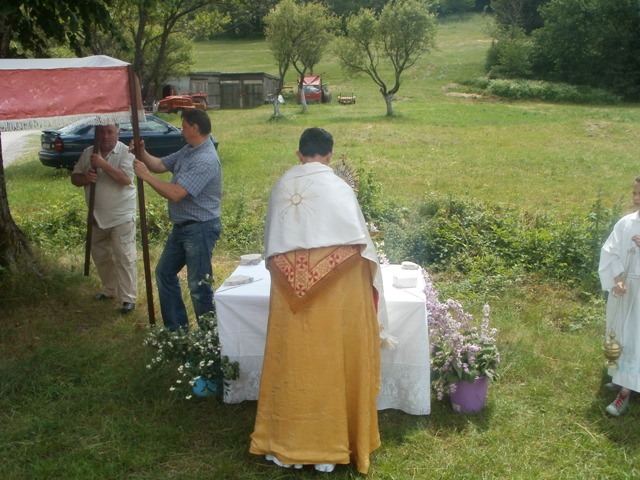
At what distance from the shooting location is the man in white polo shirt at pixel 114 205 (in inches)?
235

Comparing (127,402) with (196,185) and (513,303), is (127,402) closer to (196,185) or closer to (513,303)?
(196,185)

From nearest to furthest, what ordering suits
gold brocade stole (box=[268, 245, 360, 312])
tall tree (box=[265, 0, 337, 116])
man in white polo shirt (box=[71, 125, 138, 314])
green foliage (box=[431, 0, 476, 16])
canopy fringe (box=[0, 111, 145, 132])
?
1. gold brocade stole (box=[268, 245, 360, 312])
2. canopy fringe (box=[0, 111, 145, 132])
3. man in white polo shirt (box=[71, 125, 138, 314])
4. tall tree (box=[265, 0, 337, 116])
5. green foliage (box=[431, 0, 476, 16])

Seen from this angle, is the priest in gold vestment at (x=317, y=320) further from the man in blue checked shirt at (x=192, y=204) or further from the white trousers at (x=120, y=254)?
the white trousers at (x=120, y=254)

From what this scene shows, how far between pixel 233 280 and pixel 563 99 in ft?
120

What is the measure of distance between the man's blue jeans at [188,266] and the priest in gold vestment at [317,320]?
50.7 inches

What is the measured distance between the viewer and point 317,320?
11.7 ft

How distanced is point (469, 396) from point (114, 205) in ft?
11.7

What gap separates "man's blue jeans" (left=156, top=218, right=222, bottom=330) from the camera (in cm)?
487

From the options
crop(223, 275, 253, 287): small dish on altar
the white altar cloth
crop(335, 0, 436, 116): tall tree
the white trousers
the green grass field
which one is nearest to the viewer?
the green grass field

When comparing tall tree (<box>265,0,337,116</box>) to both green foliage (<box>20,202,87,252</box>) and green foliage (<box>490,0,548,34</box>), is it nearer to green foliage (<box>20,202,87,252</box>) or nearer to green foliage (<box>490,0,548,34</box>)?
green foliage (<box>20,202,87,252</box>)

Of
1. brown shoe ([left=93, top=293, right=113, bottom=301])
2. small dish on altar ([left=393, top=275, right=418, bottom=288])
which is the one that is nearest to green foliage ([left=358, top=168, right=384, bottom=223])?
brown shoe ([left=93, top=293, right=113, bottom=301])

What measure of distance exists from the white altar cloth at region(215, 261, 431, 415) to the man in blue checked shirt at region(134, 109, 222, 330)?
0.57m

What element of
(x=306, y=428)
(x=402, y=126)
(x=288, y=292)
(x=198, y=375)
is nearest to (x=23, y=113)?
(x=198, y=375)

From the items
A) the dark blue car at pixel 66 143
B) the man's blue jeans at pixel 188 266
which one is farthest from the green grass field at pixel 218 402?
the dark blue car at pixel 66 143
